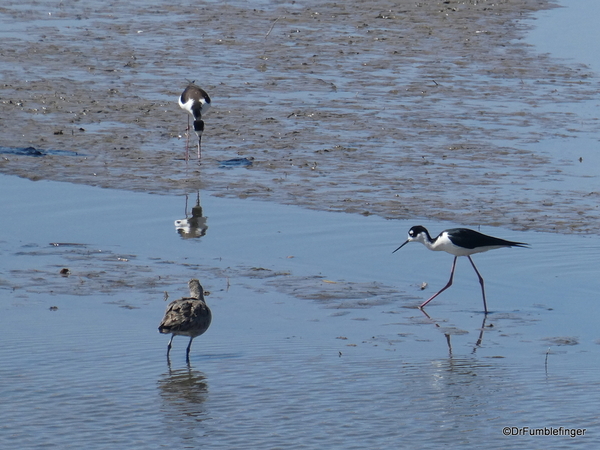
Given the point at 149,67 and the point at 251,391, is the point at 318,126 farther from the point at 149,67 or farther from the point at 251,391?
the point at 251,391

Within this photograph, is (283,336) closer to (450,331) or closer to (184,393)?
(184,393)

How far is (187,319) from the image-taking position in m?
8.22

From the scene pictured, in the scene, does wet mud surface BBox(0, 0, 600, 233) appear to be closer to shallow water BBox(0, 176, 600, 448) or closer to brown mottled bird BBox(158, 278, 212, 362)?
shallow water BBox(0, 176, 600, 448)

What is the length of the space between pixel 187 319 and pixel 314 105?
403 inches

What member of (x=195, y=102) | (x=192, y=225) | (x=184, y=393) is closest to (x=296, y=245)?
(x=192, y=225)

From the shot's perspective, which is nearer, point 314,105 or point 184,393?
point 184,393

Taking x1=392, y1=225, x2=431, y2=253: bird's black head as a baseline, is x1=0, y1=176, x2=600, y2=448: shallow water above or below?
below

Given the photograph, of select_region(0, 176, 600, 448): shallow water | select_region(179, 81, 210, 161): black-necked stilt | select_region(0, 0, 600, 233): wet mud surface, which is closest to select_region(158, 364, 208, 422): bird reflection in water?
select_region(0, 176, 600, 448): shallow water

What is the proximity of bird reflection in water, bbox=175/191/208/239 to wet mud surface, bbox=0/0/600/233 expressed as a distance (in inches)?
39.7

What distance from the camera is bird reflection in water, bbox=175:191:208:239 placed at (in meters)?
11.7

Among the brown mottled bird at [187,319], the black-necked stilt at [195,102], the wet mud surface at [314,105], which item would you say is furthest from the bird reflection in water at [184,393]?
the black-necked stilt at [195,102]

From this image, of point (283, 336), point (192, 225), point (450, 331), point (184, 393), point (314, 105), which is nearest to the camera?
point (184, 393)

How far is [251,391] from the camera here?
7.66 m

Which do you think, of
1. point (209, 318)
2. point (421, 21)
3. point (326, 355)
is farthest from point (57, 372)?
point (421, 21)
